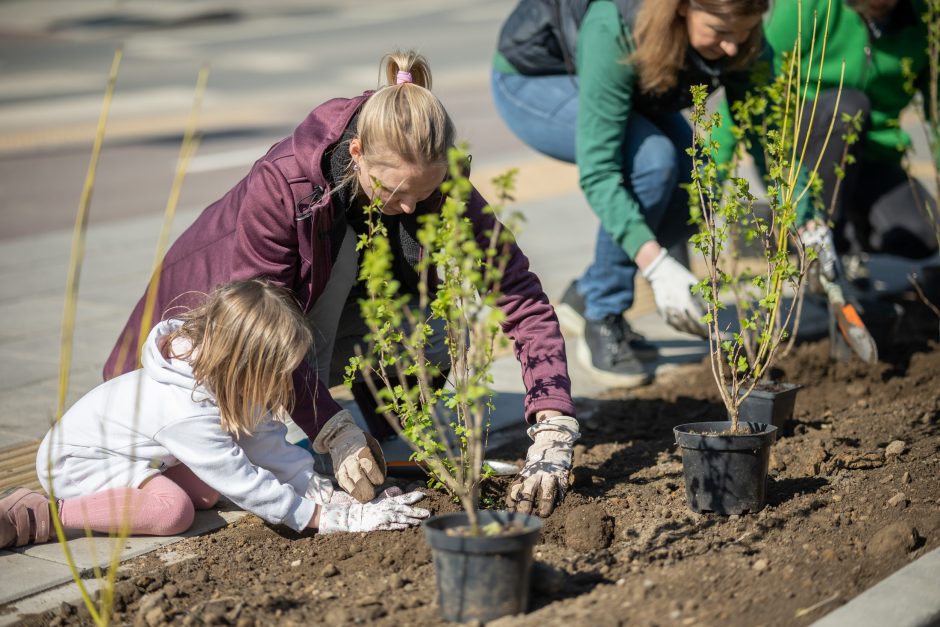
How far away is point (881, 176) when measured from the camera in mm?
5348

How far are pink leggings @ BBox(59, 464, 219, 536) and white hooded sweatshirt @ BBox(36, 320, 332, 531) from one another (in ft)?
0.15

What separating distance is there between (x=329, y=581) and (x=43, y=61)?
20.7m

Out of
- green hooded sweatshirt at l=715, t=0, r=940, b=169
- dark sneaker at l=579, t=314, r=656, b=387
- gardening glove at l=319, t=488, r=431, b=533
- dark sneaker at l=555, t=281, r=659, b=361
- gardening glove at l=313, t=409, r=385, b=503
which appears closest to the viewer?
gardening glove at l=319, t=488, r=431, b=533

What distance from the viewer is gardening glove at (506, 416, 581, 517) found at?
9.89ft

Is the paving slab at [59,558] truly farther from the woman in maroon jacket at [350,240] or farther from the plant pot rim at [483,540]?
the plant pot rim at [483,540]

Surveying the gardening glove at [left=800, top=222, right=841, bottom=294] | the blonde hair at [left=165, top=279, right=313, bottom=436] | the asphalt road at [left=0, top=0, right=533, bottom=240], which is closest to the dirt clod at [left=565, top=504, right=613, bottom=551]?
the blonde hair at [left=165, top=279, right=313, bottom=436]

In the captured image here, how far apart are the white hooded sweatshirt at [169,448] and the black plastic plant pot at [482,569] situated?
687 millimetres

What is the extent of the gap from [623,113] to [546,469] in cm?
174

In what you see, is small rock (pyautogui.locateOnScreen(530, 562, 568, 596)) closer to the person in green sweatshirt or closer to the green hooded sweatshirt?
the person in green sweatshirt

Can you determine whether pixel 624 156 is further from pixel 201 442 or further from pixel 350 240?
pixel 201 442

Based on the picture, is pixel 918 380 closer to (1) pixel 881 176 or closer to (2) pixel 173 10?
(1) pixel 881 176

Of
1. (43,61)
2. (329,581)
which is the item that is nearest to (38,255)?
(329,581)

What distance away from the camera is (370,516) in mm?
2996

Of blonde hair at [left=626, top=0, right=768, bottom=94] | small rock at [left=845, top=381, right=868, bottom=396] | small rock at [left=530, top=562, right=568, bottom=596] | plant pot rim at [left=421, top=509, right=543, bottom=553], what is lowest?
small rock at [left=530, top=562, right=568, bottom=596]
